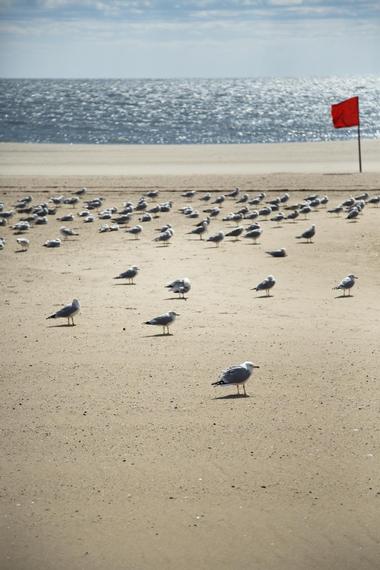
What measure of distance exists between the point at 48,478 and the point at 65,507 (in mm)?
701

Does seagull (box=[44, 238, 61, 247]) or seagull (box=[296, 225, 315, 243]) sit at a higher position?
seagull (box=[44, 238, 61, 247])

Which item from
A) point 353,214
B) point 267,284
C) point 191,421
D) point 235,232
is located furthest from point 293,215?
point 191,421

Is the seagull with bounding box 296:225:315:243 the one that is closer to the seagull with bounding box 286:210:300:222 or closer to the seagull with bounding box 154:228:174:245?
the seagull with bounding box 286:210:300:222

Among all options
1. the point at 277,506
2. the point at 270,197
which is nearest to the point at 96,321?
the point at 277,506

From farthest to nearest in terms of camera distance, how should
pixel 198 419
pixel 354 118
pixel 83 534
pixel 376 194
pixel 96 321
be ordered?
1. pixel 354 118
2. pixel 376 194
3. pixel 96 321
4. pixel 198 419
5. pixel 83 534

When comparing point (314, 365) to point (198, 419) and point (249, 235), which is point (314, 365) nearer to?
point (198, 419)

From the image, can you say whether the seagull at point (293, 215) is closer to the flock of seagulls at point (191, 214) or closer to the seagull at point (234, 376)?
the flock of seagulls at point (191, 214)

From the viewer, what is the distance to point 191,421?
449 inches

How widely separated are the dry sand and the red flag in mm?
20703

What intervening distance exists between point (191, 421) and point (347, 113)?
108 ft

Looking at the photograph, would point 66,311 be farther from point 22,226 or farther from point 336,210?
point 336,210

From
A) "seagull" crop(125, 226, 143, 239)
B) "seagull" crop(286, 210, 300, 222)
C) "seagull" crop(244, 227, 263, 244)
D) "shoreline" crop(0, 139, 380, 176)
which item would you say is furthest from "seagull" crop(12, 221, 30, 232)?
"shoreline" crop(0, 139, 380, 176)

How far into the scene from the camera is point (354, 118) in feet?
141

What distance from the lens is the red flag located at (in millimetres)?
42156
